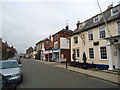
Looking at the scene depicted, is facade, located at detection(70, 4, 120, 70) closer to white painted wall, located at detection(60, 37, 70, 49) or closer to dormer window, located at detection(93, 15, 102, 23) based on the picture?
dormer window, located at detection(93, 15, 102, 23)

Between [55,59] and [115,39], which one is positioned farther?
[55,59]

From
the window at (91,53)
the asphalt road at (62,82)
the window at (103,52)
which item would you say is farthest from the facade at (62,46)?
the asphalt road at (62,82)

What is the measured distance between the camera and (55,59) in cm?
2900

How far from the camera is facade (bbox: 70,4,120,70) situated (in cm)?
1134

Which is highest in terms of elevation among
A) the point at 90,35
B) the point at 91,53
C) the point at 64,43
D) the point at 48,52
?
the point at 90,35

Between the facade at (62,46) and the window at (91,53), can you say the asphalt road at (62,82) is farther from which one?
the facade at (62,46)

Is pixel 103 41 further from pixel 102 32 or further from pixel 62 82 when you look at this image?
pixel 62 82

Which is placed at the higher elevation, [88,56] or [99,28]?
[99,28]

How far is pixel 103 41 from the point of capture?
13320 mm

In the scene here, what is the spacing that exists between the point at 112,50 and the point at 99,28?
154 inches

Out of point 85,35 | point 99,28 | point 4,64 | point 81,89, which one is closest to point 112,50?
point 99,28

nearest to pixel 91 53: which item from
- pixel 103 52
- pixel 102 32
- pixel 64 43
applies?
pixel 103 52

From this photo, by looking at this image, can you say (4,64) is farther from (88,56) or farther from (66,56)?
(66,56)

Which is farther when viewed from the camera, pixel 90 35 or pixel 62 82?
pixel 90 35
